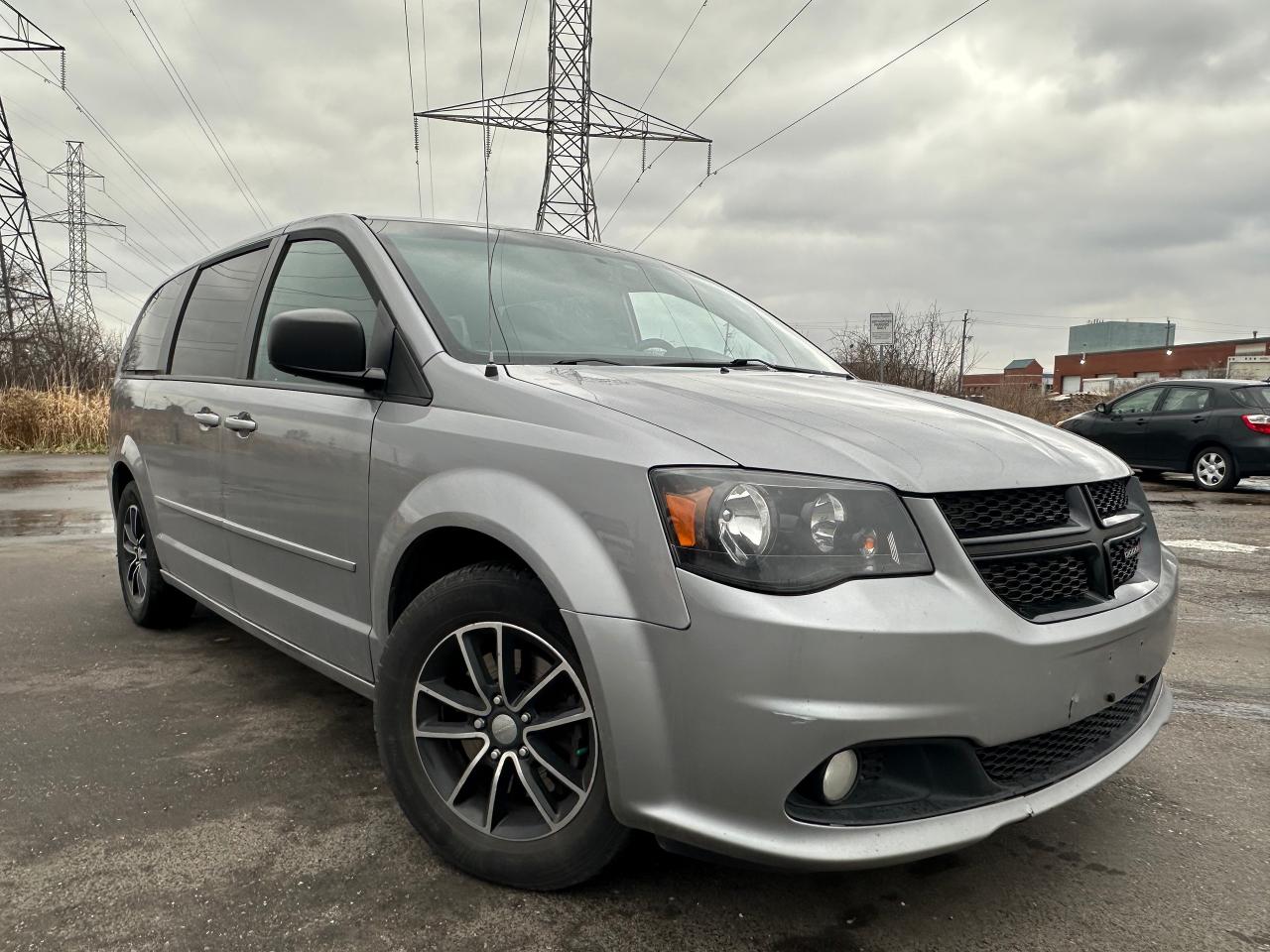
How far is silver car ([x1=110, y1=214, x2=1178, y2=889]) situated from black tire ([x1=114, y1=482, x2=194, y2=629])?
155cm

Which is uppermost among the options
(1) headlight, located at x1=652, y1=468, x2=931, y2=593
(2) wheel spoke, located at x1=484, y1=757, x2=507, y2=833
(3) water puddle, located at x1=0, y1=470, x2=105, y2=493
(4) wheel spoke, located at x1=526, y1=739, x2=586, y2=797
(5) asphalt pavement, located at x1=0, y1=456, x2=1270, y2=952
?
(1) headlight, located at x1=652, y1=468, x2=931, y2=593

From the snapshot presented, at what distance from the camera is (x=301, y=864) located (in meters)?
2.15

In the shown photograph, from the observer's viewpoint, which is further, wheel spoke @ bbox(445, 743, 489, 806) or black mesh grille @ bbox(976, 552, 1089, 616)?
wheel spoke @ bbox(445, 743, 489, 806)

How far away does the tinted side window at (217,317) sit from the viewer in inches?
131

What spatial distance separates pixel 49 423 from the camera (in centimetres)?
1462

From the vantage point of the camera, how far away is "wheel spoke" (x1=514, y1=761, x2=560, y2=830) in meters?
1.97

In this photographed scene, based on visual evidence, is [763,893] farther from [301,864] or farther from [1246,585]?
[1246,585]

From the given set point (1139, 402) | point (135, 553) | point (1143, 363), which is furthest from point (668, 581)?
point (1143, 363)

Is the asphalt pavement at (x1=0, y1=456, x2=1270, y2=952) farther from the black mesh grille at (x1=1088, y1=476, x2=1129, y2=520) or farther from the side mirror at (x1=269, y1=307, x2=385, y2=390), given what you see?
the side mirror at (x1=269, y1=307, x2=385, y2=390)

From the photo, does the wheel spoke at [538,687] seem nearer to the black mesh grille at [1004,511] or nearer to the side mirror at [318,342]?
the black mesh grille at [1004,511]

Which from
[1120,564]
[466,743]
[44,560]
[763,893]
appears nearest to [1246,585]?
[1120,564]

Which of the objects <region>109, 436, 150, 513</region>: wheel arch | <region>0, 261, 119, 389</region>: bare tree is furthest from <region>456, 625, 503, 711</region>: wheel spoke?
<region>0, 261, 119, 389</region>: bare tree

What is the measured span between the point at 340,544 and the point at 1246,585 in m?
5.55

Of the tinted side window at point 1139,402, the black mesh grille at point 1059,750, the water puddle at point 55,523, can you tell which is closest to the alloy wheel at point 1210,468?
the tinted side window at point 1139,402
